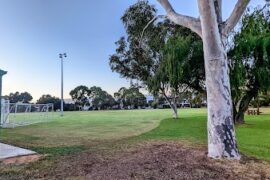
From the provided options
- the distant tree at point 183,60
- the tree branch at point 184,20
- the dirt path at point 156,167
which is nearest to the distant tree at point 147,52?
the distant tree at point 183,60

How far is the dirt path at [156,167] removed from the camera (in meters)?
5.19

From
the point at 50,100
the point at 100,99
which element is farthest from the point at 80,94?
the point at 50,100

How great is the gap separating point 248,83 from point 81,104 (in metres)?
56.7

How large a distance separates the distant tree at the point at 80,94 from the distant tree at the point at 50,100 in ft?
19.4

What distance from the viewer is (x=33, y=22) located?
61.7ft

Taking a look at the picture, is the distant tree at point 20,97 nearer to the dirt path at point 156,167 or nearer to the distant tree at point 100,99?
the distant tree at point 100,99

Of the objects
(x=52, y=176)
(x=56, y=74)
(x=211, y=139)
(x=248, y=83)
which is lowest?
(x=52, y=176)

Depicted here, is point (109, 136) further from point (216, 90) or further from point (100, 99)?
point (100, 99)

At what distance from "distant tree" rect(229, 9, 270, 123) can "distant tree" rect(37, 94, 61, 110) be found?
50.7m

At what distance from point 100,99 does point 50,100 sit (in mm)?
11730

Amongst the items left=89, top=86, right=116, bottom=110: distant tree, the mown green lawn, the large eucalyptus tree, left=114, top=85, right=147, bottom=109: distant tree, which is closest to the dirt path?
the large eucalyptus tree

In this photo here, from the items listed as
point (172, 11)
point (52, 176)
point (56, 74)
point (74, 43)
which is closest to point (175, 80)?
point (172, 11)

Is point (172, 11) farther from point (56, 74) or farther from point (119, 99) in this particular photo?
point (119, 99)

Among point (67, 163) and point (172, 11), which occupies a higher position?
point (172, 11)
